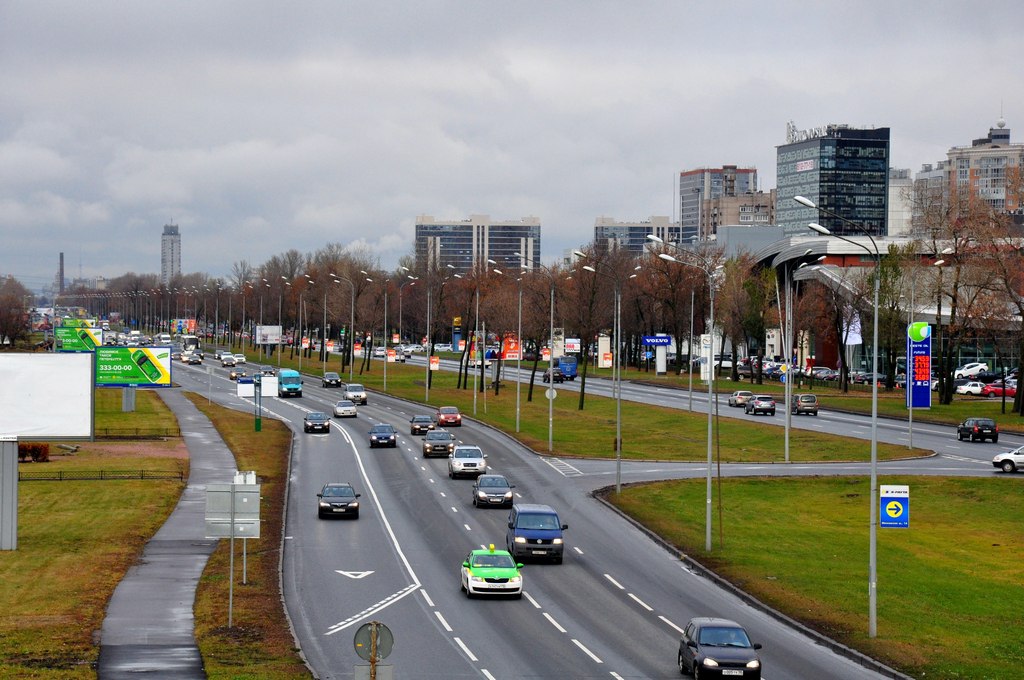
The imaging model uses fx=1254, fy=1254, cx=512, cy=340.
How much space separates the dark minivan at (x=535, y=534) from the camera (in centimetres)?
4022

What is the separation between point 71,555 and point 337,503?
36.9ft

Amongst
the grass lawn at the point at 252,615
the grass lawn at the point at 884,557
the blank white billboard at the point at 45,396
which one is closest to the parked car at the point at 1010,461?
the grass lawn at the point at 884,557

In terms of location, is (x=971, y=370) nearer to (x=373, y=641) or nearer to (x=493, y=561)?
(x=493, y=561)

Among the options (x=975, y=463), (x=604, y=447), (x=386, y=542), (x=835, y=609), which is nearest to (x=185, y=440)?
(x=604, y=447)

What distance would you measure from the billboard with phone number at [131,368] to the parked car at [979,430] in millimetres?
55574

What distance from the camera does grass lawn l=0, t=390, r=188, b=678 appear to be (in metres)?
27.6

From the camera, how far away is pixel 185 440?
7900 centimetres

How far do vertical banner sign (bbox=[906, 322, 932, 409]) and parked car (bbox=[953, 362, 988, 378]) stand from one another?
48971mm

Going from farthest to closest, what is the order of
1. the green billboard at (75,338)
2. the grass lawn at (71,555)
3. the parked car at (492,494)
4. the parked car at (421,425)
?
the green billboard at (75,338) < the parked car at (421,425) < the parked car at (492,494) < the grass lawn at (71,555)

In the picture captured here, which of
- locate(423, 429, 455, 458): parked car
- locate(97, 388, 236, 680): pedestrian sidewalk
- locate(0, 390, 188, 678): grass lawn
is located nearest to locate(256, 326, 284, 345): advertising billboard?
locate(0, 390, 188, 678): grass lawn

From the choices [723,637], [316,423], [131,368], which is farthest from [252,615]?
[131,368]

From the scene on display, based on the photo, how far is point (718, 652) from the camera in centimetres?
2533

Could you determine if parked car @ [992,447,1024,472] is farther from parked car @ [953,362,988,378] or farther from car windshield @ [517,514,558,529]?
parked car @ [953,362,988,378]

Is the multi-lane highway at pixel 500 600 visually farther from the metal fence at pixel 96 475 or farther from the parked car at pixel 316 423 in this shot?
the parked car at pixel 316 423
